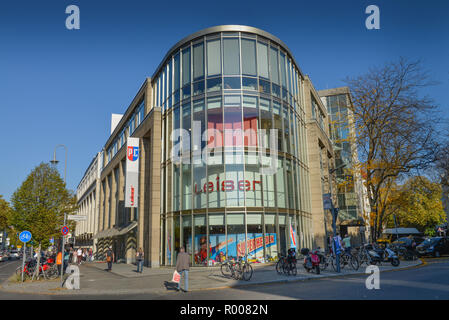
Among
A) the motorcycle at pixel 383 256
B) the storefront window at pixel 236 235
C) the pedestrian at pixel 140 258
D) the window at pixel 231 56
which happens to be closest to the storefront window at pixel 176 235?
the pedestrian at pixel 140 258

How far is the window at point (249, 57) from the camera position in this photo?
23.8 m

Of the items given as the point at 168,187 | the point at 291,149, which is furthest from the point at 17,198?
the point at 291,149

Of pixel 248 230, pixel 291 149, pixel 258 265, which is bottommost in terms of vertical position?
pixel 258 265

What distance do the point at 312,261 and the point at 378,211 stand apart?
567 inches

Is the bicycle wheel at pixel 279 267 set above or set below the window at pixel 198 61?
below

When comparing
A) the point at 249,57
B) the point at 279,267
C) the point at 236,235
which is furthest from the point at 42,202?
the point at 279,267

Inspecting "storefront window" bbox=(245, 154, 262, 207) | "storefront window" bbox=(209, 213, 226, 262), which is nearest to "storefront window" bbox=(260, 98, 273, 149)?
"storefront window" bbox=(245, 154, 262, 207)

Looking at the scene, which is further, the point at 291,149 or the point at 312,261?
the point at 291,149

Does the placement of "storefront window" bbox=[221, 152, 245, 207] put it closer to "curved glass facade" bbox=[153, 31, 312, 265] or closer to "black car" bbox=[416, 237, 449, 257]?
"curved glass facade" bbox=[153, 31, 312, 265]

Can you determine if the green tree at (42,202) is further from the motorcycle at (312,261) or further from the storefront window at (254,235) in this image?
the motorcycle at (312,261)

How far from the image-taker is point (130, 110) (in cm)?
3697

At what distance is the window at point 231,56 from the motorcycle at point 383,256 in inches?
555

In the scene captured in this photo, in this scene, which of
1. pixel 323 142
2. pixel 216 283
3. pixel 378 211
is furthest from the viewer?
pixel 323 142
